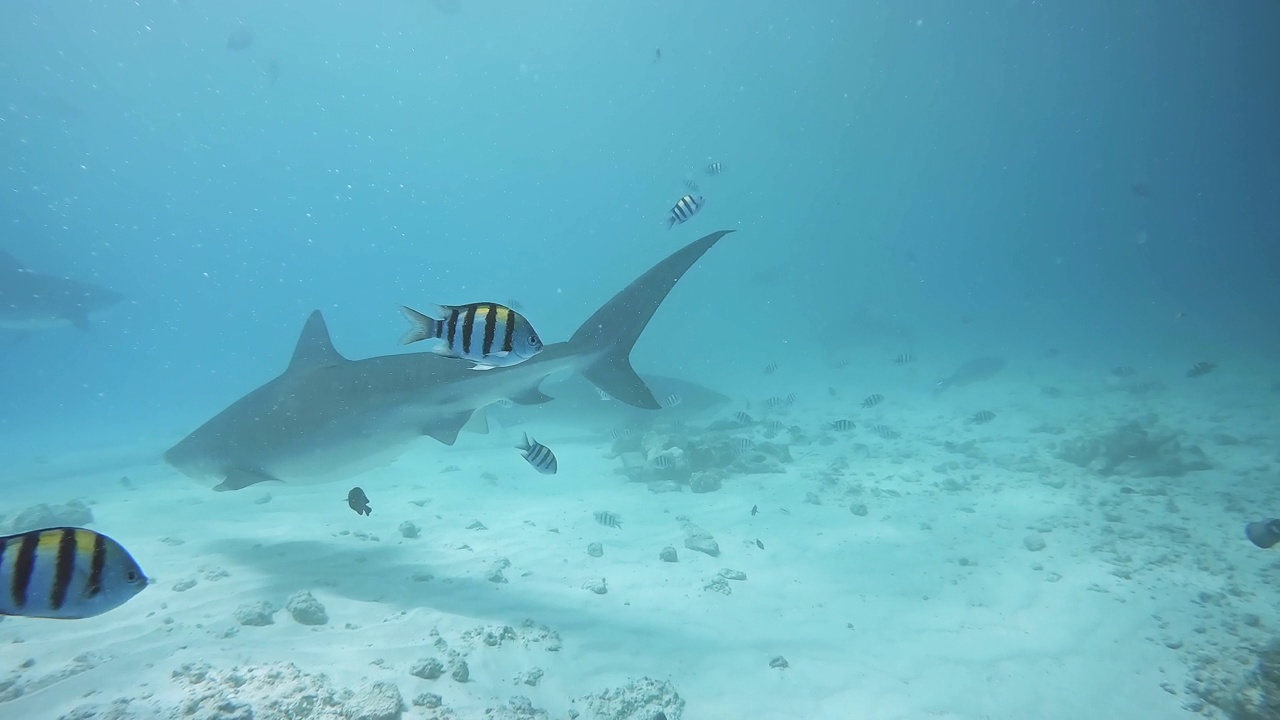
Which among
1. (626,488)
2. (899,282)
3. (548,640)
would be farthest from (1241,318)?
(899,282)

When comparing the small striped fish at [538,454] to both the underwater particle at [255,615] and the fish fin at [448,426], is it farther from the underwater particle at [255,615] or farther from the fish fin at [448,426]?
the underwater particle at [255,615]

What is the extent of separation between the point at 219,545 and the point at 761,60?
6010 cm

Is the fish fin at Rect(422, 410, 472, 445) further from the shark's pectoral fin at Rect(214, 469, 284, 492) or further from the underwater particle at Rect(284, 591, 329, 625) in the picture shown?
the shark's pectoral fin at Rect(214, 469, 284, 492)

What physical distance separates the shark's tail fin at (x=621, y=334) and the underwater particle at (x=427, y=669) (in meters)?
2.62

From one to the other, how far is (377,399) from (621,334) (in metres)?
2.83

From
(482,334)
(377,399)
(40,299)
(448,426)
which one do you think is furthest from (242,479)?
(40,299)

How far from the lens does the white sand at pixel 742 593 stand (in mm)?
4180

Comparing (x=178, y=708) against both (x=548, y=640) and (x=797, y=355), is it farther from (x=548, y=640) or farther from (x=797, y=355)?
(x=797, y=355)

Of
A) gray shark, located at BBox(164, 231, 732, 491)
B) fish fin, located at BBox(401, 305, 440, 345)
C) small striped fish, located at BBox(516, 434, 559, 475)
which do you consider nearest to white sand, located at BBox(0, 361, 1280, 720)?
gray shark, located at BBox(164, 231, 732, 491)

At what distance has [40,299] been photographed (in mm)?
Result: 18703

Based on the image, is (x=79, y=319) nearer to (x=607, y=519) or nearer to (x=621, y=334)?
(x=607, y=519)

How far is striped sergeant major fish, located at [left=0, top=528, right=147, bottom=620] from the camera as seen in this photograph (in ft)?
6.13

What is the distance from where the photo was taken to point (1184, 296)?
59781 millimetres

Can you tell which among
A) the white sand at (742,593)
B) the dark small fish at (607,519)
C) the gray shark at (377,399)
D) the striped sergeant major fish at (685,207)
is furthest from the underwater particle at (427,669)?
the striped sergeant major fish at (685,207)
